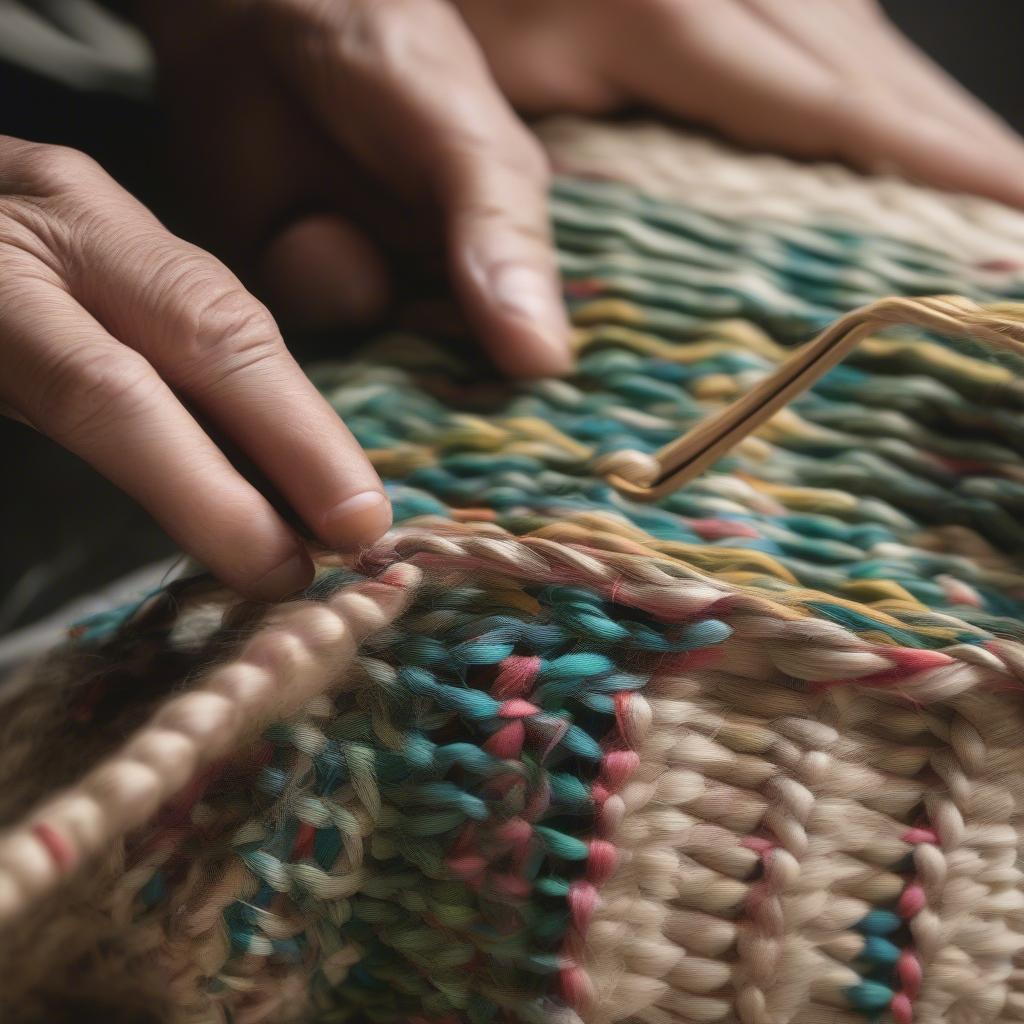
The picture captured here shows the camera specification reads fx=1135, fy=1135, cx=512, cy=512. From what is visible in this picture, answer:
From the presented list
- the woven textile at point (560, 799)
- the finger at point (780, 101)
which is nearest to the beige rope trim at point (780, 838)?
the woven textile at point (560, 799)

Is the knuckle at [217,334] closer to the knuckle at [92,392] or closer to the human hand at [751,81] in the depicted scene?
the knuckle at [92,392]

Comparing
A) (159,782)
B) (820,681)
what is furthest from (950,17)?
(159,782)

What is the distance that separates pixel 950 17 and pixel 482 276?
26.0 inches

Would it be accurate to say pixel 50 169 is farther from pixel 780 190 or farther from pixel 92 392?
pixel 780 190

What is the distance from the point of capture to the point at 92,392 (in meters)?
0.30

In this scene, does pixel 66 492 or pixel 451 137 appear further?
pixel 66 492

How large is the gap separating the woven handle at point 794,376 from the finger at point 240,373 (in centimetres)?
10

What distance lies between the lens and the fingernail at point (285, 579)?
319 mm

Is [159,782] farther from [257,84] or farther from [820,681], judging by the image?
[257,84]

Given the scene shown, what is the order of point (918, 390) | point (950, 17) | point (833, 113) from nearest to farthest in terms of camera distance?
point (918, 390), point (833, 113), point (950, 17)

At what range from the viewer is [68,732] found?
1.11 ft

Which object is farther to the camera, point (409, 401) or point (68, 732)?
point (409, 401)

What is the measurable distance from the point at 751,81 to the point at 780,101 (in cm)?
2

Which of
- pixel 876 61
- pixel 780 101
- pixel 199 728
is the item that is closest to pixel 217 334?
pixel 199 728
